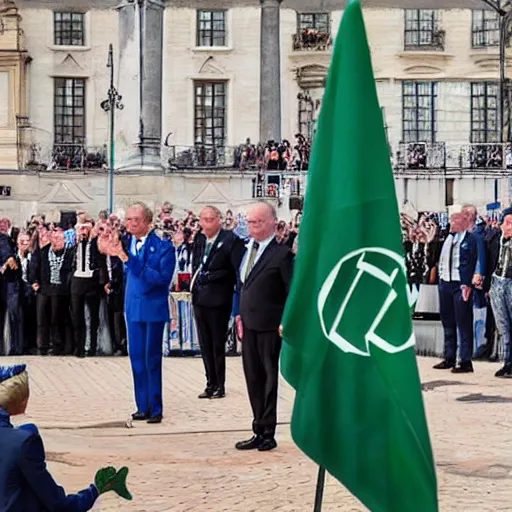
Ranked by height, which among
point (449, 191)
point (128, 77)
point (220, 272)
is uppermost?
point (128, 77)

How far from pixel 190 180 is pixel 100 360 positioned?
4.82 meters

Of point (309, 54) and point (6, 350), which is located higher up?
point (309, 54)

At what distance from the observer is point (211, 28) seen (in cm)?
1992

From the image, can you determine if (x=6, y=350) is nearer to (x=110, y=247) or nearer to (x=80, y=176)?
(x=80, y=176)

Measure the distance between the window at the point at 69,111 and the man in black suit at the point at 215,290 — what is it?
8.27 meters

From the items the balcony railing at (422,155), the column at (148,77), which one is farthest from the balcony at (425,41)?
the column at (148,77)

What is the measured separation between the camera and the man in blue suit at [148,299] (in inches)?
371

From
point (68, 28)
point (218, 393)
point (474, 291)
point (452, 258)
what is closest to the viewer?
point (218, 393)

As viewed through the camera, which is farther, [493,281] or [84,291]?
[84,291]

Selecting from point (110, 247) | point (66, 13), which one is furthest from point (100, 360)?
point (66, 13)

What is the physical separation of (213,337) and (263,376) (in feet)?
7.99

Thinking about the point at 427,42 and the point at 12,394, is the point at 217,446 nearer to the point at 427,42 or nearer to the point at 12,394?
the point at 12,394

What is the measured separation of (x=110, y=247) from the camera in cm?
906

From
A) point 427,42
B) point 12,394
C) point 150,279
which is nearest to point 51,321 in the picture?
point 150,279
